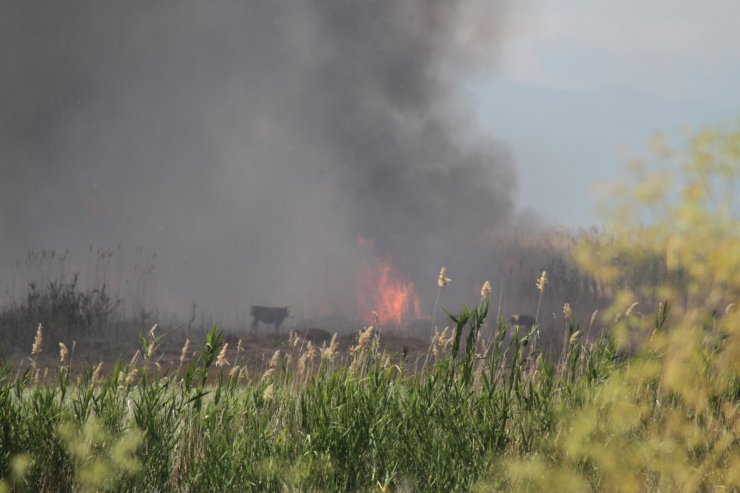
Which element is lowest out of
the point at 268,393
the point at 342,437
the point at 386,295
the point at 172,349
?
the point at 172,349

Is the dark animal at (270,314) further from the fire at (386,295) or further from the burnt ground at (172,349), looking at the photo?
the burnt ground at (172,349)

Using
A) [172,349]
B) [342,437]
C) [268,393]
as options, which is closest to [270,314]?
[172,349]

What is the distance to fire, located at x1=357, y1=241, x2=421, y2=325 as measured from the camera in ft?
57.8

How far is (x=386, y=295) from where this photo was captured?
18.6m

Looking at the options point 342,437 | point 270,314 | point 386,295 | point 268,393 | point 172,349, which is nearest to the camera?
point 342,437

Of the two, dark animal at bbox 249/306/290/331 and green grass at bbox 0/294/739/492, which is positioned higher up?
green grass at bbox 0/294/739/492

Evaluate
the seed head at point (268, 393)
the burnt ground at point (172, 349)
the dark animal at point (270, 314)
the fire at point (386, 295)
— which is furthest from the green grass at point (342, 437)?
the fire at point (386, 295)

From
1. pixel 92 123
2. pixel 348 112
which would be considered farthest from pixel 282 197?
pixel 92 123

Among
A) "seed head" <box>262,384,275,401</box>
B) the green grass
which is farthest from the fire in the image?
the green grass

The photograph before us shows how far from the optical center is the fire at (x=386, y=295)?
17616mm

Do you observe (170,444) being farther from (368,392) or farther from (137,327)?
(137,327)

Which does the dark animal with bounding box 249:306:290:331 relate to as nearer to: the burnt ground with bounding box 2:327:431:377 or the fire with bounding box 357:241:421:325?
the fire with bounding box 357:241:421:325

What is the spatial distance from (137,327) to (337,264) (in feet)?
33.2

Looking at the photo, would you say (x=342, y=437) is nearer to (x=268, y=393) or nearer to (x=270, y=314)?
(x=268, y=393)
